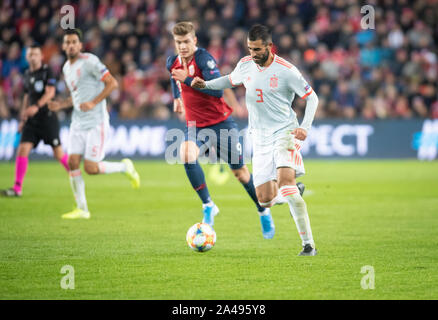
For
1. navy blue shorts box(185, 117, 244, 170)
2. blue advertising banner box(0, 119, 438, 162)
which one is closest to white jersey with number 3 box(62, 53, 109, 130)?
navy blue shorts box(185, 117, 244, 170)

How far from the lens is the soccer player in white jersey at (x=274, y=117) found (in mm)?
7410

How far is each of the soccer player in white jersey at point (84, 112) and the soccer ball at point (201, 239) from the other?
3.21 meters

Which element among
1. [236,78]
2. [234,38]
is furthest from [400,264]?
[234,38]

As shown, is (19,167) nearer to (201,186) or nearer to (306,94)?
(201,186)

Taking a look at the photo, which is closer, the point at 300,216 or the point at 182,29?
the point at 300,216

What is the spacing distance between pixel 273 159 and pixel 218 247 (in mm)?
1093

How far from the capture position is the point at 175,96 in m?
9.36

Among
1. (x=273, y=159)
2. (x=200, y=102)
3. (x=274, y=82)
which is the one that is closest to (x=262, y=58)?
(x=274, y=82)

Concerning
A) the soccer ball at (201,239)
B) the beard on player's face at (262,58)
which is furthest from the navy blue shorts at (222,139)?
the beard on player's face at (262,58)

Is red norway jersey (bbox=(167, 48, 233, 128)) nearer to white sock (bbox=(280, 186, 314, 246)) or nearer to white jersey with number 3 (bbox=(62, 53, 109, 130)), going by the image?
white jersey with number 3 (bbox=(62, 53, 109, 130))

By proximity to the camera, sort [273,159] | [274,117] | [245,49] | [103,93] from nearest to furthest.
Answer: [274,117], [273,159], [103,93], [245,49]

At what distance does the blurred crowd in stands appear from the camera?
22672 millimetres

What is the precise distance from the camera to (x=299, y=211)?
7387mm

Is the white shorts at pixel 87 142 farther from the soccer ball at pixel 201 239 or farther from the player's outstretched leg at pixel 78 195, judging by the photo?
the soccer ball at pixel 201 239
